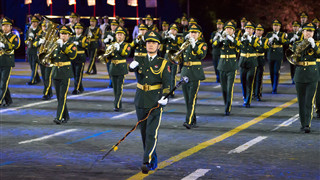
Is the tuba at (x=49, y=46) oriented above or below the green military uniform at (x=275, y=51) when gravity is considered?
above

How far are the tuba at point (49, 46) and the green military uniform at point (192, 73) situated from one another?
296 cm

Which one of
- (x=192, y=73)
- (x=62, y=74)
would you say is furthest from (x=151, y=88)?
(x=62, y=74)

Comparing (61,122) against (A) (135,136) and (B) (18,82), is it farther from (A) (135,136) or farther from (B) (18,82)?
(B) (18,82)

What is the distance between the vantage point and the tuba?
1486cm

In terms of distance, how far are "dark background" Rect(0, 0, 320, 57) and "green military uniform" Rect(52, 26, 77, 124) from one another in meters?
26.6

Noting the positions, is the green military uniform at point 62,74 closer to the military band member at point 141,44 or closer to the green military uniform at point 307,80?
the military band member at point 141,44

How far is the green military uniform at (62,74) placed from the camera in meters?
14.6

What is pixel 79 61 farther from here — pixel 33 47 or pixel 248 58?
pixel 248 58

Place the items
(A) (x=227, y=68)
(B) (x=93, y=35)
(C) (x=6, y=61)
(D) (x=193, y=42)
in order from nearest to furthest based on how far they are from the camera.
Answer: (D) (x=193, y=42) < (A) (x=227, y=68) < (C) (x=6, y=61) < (B) (x=93, y=35)

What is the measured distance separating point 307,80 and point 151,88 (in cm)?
428

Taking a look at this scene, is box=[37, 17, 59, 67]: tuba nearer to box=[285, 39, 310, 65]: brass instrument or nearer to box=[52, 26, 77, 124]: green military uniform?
box=[52, 26, 77, 124]: green military uniform

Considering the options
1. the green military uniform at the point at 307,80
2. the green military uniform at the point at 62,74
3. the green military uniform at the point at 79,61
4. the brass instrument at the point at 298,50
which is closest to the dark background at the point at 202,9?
the green military uniform at the point at 79,61

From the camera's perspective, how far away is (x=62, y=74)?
48.0 ft

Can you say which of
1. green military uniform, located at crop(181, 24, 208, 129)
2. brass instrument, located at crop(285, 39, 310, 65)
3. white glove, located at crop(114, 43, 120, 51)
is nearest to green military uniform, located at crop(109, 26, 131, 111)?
white glove, located at crop(114, 43, 120, 51)
